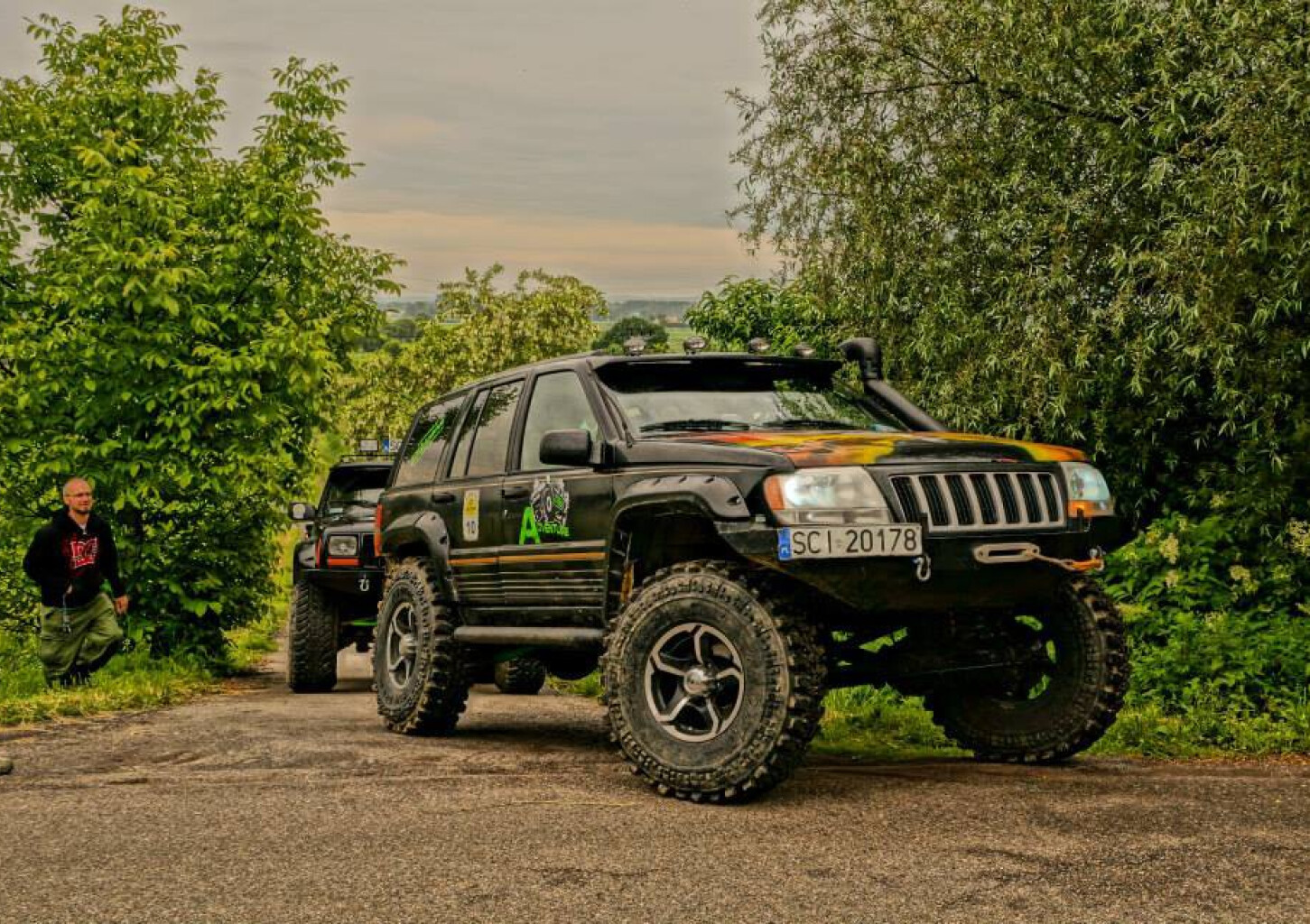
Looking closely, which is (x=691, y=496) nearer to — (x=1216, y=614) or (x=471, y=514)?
(x=471, y=514)

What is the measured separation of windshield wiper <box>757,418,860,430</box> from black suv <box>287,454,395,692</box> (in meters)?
6.03

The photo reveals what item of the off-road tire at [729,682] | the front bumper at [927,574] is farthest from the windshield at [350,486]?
the front bumper at [927,574]

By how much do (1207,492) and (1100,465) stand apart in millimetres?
915

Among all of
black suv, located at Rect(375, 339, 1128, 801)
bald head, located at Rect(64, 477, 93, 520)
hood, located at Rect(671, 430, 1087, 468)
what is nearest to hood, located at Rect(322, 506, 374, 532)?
bald head, located at Rect(64, 477, 93, 520)

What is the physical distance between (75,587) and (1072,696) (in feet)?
26.5

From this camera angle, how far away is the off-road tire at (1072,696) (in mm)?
6852

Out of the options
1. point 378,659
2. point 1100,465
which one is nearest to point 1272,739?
point 1100,465

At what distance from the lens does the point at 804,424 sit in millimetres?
7309

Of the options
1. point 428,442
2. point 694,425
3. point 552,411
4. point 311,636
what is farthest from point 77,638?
point 694,425

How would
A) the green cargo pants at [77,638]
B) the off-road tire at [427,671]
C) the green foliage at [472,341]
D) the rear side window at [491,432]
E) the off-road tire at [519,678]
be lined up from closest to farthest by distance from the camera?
the rear side window at [491,432] < the off-road tire at [427,671] < the green cargo pants at [77,638] < the off-road tire at [519,678] < the green foliage at [472,341]

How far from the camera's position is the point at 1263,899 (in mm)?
4520

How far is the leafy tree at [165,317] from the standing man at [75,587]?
1833mm

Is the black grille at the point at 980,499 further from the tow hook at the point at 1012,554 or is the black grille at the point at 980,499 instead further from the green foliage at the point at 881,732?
the green foliage at the point at 881,732

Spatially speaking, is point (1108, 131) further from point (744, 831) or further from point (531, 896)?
point (531, 896)
